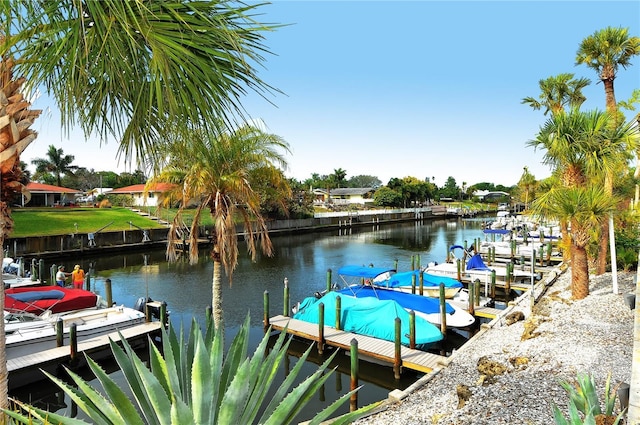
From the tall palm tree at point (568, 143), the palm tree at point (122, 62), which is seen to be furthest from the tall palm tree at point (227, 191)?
the tall palm tree at point (568, 143)

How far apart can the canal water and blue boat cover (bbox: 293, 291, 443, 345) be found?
1.22m

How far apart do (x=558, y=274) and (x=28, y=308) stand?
2807cm

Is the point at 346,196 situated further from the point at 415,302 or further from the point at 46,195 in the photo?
the point at 415,302

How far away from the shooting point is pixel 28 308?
Answer: 605 inches

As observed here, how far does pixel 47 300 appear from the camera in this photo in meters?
16.0

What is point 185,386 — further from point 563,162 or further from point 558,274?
point 558,274

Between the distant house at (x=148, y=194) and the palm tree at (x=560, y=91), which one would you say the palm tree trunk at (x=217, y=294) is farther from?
the palm tree at (x=560, y=91)

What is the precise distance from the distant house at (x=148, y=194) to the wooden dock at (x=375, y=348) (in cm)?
572

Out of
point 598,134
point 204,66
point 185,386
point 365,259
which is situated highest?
point 598,134

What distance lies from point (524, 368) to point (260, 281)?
21.3m

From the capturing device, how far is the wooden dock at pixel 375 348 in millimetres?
12836

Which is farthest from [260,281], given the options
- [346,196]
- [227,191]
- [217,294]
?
[346,196]

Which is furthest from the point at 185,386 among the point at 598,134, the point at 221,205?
the point at 598,134

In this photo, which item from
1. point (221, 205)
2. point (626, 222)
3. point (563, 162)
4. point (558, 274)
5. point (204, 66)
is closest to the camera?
point (204, 66)
